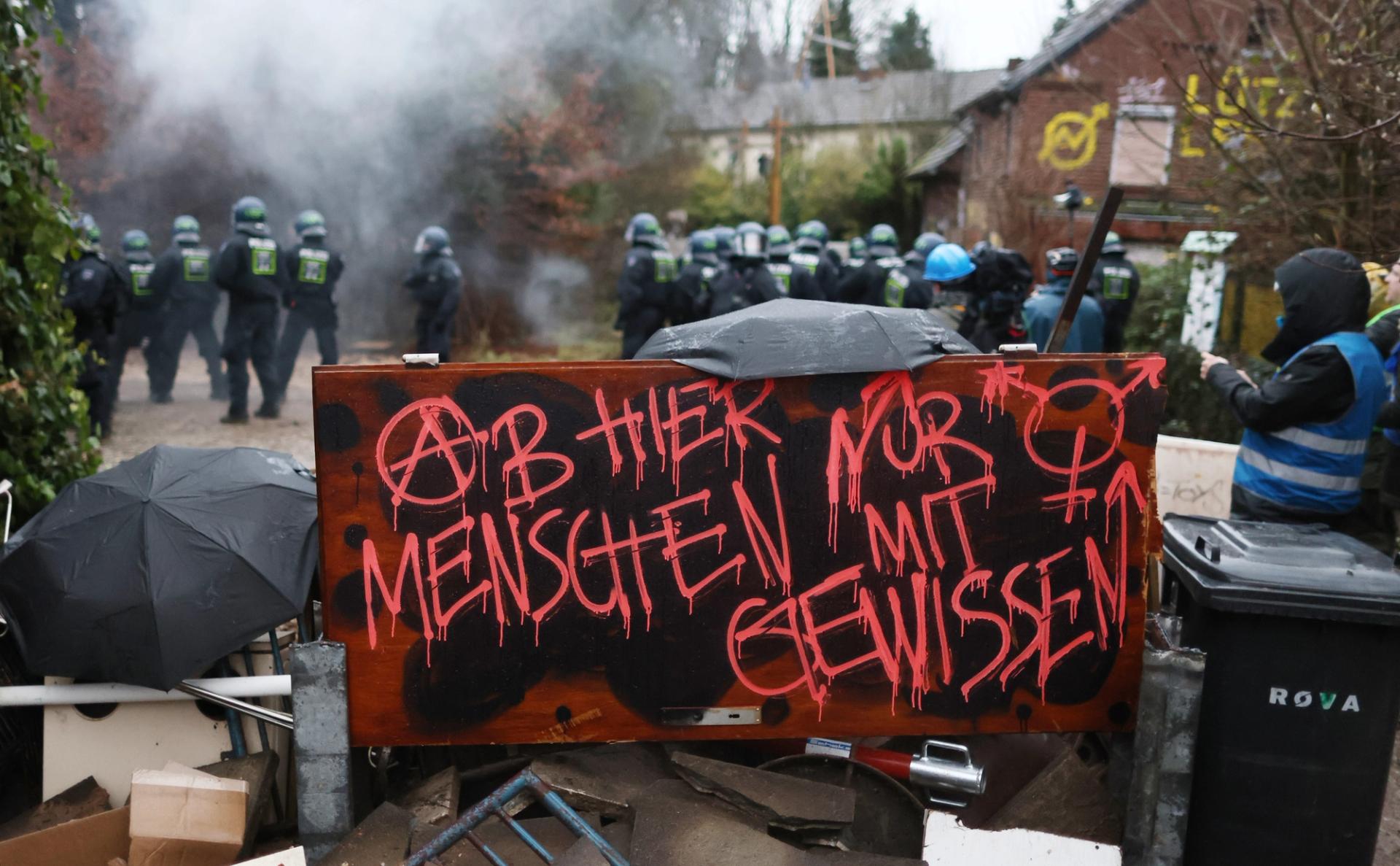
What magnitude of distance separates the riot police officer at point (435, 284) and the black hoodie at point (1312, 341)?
9361 mm

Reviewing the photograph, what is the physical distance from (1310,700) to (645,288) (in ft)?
31.3

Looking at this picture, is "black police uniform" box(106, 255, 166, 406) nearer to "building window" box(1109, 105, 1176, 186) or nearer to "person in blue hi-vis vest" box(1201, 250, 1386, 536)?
"person in blue hi-vis vest" box(1201, 250, 1386, 536)

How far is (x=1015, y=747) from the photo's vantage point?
3.52 meters

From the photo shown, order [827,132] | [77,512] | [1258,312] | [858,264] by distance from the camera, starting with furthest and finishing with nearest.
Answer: [827,132] → [858,264] → [1258,312] → [77,512]

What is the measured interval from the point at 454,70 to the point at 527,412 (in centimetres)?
1538

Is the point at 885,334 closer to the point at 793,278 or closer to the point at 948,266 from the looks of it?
the point at 948,266

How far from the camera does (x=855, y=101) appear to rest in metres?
43.0

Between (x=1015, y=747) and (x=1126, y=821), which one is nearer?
(x=1126, y=821)

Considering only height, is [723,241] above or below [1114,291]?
above

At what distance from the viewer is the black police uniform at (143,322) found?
40.1ft

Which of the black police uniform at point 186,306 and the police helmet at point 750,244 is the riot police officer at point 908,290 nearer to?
the police helmet at point 750,244

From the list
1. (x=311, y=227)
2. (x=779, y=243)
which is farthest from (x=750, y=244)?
(x=311, y=227)

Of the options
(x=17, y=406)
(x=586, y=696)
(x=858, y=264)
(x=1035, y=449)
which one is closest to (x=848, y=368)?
(x=1035, y=449)

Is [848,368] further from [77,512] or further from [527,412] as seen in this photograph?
[77,512]
